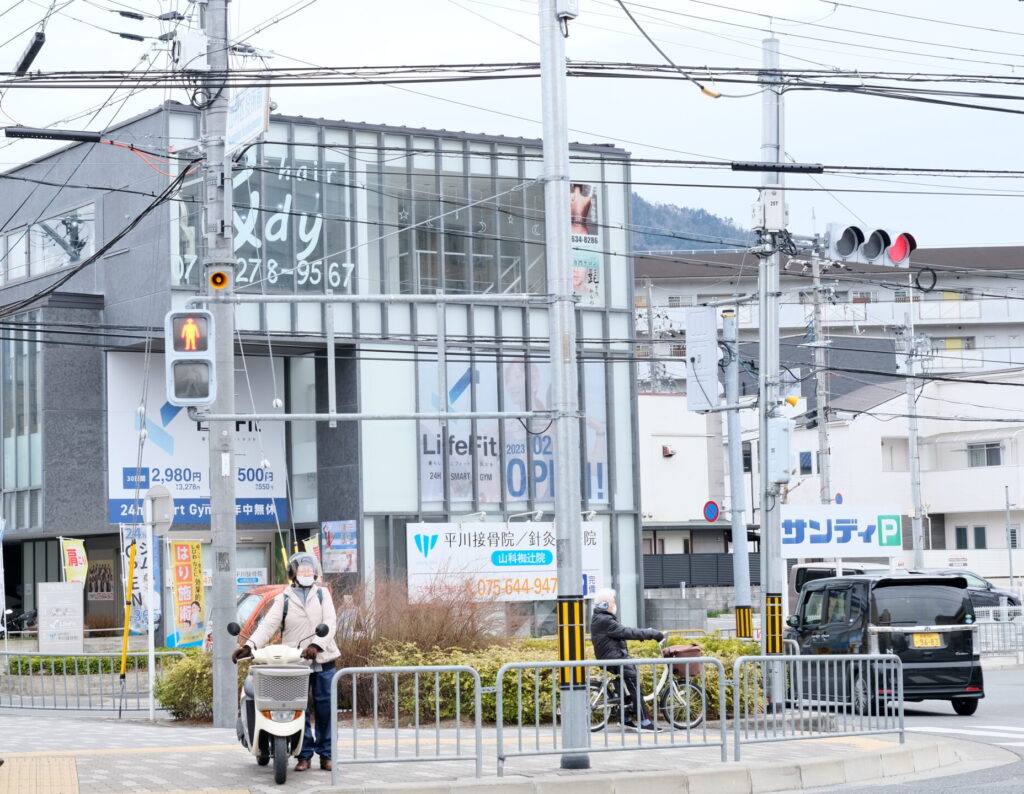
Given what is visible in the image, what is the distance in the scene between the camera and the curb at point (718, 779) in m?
11.3

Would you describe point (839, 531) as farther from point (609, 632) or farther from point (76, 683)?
point (76, 683)

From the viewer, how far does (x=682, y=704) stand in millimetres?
13383

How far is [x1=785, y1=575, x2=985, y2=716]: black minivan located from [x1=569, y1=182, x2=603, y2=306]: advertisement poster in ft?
65.0

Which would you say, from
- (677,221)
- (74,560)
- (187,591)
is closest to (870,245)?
(187,591)

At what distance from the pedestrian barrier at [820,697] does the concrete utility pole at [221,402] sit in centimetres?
627

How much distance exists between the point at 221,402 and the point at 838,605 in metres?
9.05

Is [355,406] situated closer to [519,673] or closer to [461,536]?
[461,536]

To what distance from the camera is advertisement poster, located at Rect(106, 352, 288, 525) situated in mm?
36844

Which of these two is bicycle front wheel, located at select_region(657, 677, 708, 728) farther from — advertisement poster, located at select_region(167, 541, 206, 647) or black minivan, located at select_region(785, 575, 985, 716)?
advertisement poster, located at select_region(167, 541, 206, 647)

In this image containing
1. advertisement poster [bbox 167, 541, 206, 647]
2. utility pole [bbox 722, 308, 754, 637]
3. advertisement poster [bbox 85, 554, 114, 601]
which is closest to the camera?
utility pole [bbox 722, 308, 754, 637]

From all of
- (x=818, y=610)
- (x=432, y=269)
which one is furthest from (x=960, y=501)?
(x=818, y=610)

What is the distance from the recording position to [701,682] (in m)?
13.6

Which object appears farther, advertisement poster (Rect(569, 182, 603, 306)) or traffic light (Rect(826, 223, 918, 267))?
advertisement poster (Rect(569, 182, 603, 306))

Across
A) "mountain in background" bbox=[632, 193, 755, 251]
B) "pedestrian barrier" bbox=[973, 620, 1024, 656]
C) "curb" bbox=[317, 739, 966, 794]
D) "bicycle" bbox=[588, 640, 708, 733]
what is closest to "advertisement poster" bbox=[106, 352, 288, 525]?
"pedestrian barrier" bbox=[973, 620, 1024, 656]
